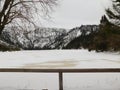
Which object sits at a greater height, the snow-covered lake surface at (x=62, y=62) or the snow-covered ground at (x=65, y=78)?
the snow-covered ground at (x=65, y=78)

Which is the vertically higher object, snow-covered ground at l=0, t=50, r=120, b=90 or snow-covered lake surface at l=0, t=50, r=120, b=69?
snow-covered ground at l=0, t=50, r=120, b=90

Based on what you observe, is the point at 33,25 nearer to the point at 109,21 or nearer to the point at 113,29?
the point at 113,29

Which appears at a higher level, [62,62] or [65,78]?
[65,78]

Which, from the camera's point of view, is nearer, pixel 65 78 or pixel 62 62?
pixel 65 78

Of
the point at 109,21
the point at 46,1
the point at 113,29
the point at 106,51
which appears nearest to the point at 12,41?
the point at 46,1

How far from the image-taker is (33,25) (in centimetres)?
1184

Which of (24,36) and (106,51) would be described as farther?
(106,51)

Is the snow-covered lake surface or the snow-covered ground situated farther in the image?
the snow-covered lake surface

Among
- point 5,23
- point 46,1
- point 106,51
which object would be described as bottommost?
point 106,51

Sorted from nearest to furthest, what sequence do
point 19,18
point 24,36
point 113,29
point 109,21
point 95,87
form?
point 95,87, point 19,18, point 24,36, point 113,29, point 109,21

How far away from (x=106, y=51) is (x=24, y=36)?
41.7 meters

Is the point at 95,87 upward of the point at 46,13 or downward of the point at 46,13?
downward

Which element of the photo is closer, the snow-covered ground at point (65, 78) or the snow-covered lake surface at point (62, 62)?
the snow-covered ground at point (65, 78)

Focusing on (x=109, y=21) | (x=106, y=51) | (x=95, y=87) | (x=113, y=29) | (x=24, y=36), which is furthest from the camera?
(x=106, y=51)
